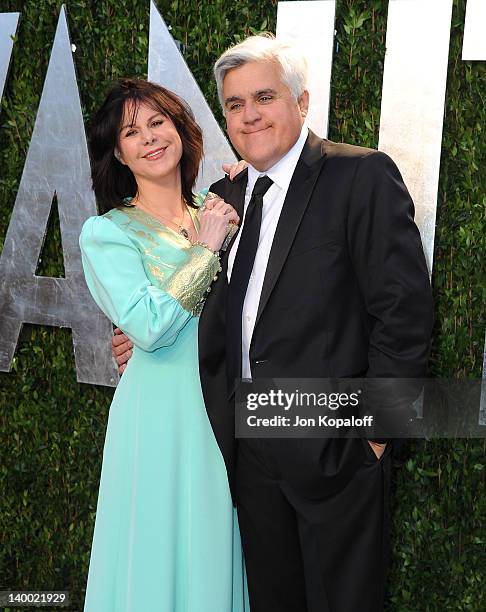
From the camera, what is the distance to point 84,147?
322 centimetres

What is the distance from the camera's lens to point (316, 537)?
213cm

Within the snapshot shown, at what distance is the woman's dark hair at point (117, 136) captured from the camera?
2.48 metres

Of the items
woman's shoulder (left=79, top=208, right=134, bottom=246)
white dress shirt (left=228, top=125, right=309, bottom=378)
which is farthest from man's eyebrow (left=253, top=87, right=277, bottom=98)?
woman's shoulder (left=79, top=208, right=134, bottom=246)

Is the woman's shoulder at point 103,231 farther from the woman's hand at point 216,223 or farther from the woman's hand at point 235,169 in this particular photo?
the woman's hand at point 235,169

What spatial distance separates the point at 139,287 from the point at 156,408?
0.37m

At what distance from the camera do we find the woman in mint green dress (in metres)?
2.27

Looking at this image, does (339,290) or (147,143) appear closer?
(339,290)

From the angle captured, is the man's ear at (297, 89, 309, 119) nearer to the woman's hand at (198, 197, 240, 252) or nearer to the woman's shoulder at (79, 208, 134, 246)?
the woman's hand at (198, 197, 240, 252)

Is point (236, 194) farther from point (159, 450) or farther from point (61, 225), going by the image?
point (61, 225)

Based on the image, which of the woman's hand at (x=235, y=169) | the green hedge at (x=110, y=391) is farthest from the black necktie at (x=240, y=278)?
the green hedge at (x=110, y=391)

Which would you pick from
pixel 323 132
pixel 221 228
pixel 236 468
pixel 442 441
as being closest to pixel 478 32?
pixel 323 132

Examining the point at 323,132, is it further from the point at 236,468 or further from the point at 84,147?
the point at 236,468

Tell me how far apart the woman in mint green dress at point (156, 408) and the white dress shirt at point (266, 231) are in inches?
5.4

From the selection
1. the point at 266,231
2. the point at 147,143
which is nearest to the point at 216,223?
the point at 266,231
